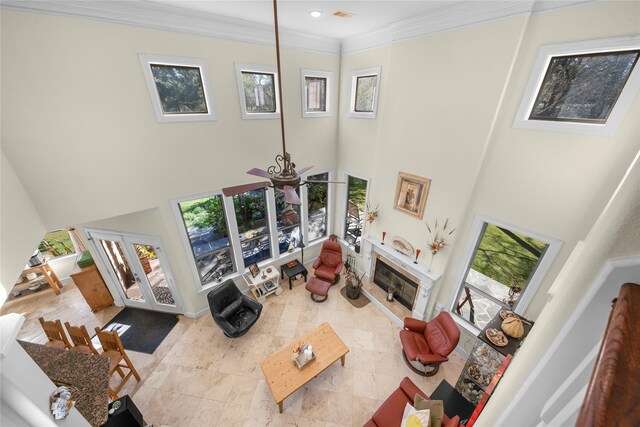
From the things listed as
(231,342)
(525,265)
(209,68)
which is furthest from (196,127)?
(525,265)

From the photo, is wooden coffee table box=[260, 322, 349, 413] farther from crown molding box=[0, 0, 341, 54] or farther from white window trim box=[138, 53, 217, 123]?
crown molding box=[0, 0, 341, 54]

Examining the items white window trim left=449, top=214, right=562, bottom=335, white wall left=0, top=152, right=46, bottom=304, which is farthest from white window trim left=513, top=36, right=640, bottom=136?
white wall left=0, top=152, right=46, bottom=304

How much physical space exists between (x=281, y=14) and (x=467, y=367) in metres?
6.28

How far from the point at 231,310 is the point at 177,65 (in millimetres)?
4586

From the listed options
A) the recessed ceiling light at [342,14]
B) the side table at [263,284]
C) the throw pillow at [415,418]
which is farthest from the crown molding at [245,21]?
the throw pillow at [415,418]

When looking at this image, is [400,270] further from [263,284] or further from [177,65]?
[177,65]

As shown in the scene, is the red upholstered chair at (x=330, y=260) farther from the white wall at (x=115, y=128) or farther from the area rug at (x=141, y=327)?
the area rug at (x=141, y=327)

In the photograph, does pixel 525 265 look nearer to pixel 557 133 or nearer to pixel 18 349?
pixel 557 133

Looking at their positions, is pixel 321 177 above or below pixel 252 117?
below

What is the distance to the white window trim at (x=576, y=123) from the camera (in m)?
2.68

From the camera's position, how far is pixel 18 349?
174cm

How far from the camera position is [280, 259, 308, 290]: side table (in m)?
6.48

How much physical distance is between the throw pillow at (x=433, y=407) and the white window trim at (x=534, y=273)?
1.89 metres

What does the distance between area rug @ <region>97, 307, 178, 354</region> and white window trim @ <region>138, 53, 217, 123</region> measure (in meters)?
4.29
